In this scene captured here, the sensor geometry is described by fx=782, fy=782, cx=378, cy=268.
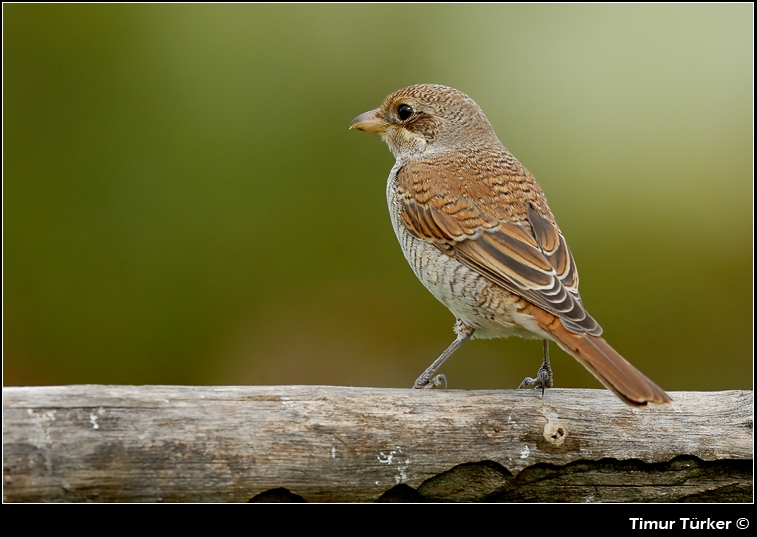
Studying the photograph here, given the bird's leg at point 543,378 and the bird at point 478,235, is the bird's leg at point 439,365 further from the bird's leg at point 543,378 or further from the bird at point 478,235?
the bird's leg at point 543,378

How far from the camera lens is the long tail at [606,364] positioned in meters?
2.62

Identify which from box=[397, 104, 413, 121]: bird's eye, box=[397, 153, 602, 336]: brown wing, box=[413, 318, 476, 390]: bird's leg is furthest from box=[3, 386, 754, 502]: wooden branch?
box=[397, 104, 413, 121]: bird's eye

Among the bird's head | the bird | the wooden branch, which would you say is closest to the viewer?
the wooden branch

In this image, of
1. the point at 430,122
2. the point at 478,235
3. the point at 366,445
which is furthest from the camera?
the point at 430,122

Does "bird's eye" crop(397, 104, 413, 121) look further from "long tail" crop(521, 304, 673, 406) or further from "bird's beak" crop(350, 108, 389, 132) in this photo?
"long tail" crop(521, 304, 673, 406)

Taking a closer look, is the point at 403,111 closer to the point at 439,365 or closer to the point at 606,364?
the point at 439,365

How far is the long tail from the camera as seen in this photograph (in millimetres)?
2617

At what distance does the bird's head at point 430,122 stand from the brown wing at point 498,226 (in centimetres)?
22

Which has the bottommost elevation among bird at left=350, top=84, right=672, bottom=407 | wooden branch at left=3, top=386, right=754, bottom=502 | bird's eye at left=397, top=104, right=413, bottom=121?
wooden branch at left=3, top=386, right=754, bottom=502

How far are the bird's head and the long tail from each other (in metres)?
1.38

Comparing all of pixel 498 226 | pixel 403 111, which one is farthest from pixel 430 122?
pixel 498 226

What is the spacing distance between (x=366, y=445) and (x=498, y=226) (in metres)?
1.31

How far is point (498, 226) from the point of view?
361 centimetres

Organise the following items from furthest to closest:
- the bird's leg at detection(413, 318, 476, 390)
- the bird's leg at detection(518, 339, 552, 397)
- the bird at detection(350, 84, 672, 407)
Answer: the bird's leg at detection(413, 318, 476, 390) < the bird's leg at detection(518, 339, 552, 397) < the bird at detection(350, 84, 672, 407)
